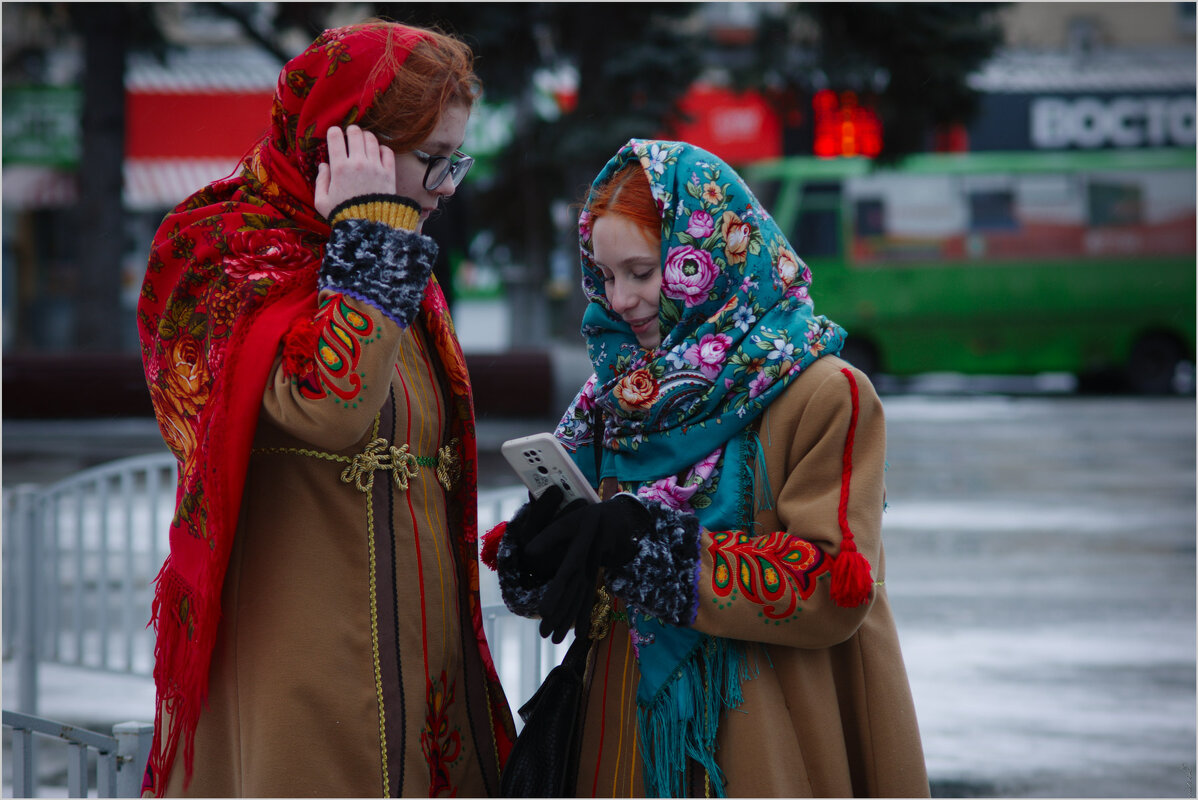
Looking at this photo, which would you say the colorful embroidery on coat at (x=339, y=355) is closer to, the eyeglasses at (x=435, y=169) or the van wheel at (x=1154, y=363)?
A: the eyeglasses at (x=435, y=169)

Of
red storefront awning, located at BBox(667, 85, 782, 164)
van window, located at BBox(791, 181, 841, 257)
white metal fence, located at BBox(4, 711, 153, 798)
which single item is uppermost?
Answer: red storefront awning, located at BBox(667, 85, 782, 164)

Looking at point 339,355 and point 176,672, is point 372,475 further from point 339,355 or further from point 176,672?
point 176,672

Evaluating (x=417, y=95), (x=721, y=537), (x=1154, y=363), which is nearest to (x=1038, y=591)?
(x=721, y=537)

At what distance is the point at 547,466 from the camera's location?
6.36ft

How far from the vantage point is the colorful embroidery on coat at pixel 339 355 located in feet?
6.07

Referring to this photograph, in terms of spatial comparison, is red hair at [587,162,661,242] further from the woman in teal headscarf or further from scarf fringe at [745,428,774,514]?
scarf fringe at [745,428,774,514]

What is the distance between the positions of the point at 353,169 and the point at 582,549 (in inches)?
28.2

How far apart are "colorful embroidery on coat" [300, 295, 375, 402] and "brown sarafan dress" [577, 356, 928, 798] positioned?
0.60m

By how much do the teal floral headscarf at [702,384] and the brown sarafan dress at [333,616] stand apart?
38 centimetres

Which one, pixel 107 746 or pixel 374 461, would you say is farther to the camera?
pixel 107 746

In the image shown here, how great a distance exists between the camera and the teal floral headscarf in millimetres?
1941

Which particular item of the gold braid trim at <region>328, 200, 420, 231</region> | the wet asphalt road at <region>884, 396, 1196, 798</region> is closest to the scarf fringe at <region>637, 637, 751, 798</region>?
the gold braid trim at <region>328, 200, 420, 231</region>

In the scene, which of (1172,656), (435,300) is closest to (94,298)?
(1172,656)

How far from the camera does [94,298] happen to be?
1542 centimetres
